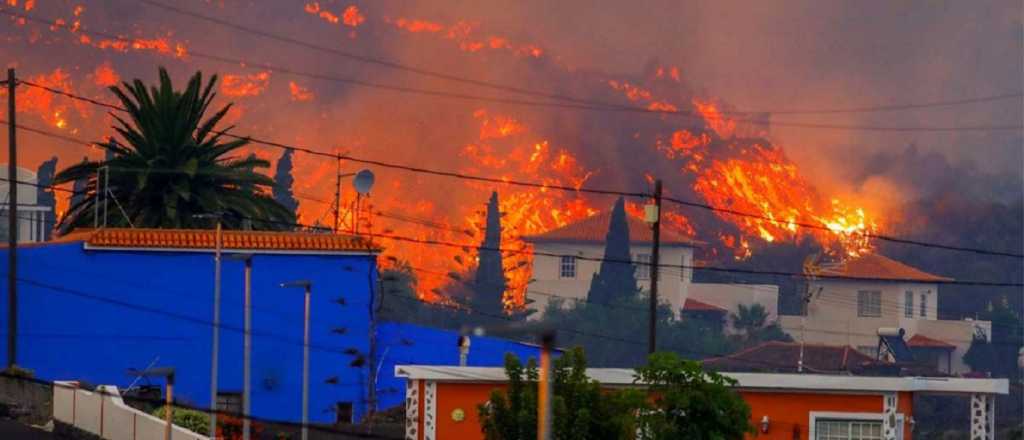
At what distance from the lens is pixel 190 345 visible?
7112 cm

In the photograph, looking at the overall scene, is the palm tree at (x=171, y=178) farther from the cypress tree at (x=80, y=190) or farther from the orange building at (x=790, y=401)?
the orange building at (x=790, y=401)

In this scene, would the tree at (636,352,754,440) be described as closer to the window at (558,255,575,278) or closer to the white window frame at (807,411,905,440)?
the white window frame at (807,411,905,440)

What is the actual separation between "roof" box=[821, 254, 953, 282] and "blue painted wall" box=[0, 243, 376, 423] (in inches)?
4885

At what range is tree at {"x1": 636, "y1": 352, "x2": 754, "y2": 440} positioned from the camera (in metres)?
47.8

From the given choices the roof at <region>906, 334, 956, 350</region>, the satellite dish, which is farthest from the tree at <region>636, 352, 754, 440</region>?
the roof at <region>906, 334, 956, 350</region>

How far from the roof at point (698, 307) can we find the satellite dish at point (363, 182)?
11085 cm

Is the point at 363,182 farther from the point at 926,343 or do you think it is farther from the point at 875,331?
the point at 875,331

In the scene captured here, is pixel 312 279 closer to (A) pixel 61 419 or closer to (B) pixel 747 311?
(A) pixel 61 419

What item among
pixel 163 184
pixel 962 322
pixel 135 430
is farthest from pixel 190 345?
pixel 962 322

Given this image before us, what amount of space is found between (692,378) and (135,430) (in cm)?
1732

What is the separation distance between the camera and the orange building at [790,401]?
55.5 meters

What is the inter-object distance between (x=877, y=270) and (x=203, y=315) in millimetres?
131667

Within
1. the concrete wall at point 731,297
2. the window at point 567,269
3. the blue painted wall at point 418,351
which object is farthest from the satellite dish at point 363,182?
the concrete wall at point 731,297

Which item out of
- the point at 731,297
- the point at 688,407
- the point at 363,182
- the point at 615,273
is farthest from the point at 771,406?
the point at 731,297
